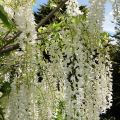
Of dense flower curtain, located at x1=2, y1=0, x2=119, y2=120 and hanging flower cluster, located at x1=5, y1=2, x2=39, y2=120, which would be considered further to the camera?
dense flower curtain, located at x1=2, y1=0, x2=119, y2=120

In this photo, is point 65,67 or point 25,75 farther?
point 65,67

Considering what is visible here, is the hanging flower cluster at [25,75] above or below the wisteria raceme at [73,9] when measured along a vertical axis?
below

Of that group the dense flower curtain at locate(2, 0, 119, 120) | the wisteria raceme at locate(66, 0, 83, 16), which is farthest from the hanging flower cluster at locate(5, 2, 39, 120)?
the wisteria raceme at locate(66, 0, 83, 16)

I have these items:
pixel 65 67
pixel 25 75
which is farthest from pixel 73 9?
pixel 25 75

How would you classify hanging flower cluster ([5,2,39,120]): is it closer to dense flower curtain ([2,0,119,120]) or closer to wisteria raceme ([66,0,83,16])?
dense flower curtain ([2,0,119,120])

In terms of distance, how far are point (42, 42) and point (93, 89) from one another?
0.70 m

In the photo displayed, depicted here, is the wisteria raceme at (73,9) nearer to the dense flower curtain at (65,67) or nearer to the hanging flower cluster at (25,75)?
the dense flower curtain at (65,67)

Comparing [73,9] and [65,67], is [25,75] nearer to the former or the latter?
[65,67]

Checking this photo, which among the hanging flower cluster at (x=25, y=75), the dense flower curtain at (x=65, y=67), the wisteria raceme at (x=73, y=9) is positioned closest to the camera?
the hanging flower cluster at (x=25, y=75)

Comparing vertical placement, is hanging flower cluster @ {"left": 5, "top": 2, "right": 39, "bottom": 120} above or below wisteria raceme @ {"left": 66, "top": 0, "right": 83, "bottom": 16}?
below

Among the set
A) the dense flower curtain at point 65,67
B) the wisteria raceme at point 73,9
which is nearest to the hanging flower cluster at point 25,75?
the dense flower curtain at point 65,67

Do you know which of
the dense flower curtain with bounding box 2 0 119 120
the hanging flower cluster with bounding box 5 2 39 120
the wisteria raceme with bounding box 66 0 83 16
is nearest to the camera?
the hanging flower cluster with bounding box 5 2 39 120

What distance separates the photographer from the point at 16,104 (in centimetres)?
443

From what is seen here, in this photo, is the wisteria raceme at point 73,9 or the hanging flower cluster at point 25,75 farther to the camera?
the wisteria raceme at point 73,9
